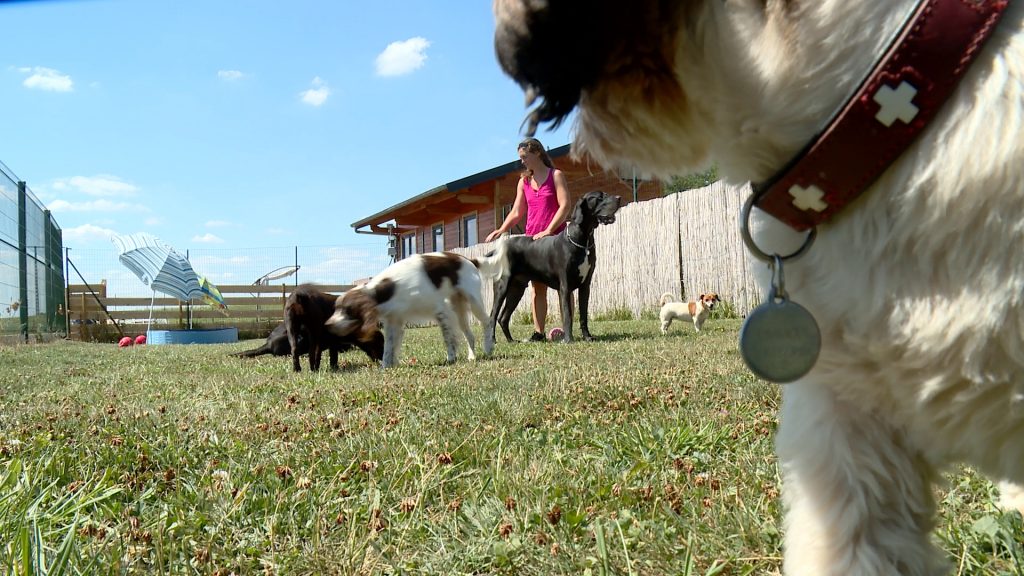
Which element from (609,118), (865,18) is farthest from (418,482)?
(865,18)

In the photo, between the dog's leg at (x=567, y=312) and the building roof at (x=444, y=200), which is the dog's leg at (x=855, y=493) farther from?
the building roof at (x=444, y=200)

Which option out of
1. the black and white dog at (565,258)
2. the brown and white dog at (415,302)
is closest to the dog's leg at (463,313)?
the brown and white dog at (415,302)

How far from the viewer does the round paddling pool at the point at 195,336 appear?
19125 millimetres

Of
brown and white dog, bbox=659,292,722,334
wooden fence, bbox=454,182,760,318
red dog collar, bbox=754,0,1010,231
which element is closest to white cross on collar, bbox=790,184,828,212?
red dog collar, bbox=754,0,1010,231

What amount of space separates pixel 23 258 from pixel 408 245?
66.6ft

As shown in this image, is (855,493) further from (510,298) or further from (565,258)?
(510,298)

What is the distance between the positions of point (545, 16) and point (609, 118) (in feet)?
0.73

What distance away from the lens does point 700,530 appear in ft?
6.02

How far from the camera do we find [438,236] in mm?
31625

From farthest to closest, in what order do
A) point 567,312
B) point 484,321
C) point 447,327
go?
1. point 567,312
2. point 484,321
3. point 447,327

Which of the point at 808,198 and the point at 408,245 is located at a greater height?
the point at 408,245

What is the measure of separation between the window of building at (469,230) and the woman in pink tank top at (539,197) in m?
17.3

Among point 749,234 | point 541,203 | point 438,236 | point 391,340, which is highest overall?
point 438,236

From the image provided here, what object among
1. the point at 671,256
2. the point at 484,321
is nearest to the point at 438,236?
the point at 671,256
